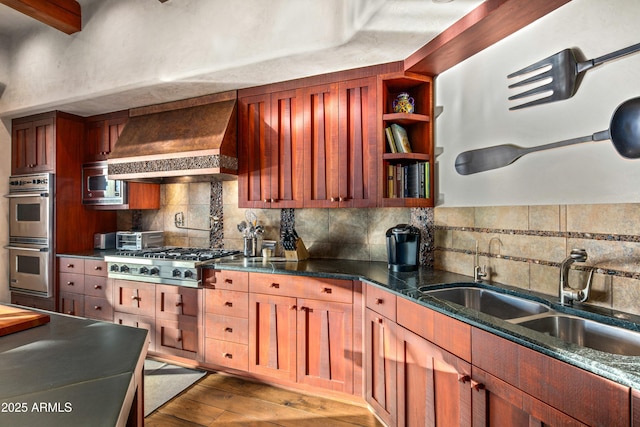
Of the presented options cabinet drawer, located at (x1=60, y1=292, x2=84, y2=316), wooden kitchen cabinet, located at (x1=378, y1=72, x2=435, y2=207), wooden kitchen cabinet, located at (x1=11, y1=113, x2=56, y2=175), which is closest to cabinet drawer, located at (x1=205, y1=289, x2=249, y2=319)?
wooden kitchen cabinet, located at (x1=378, y1=72, x2=435, y2=207)

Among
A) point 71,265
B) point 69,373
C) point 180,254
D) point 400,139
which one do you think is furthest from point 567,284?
point 71,265

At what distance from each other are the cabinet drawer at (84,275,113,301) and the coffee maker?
262 cm

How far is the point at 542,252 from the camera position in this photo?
174cm

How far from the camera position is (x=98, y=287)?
10.5 ft

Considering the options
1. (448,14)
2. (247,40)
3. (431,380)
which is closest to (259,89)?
(247,40)

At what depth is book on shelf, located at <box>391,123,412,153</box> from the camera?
2418mm

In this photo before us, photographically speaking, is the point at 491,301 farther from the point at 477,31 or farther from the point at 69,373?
the point at 69,373

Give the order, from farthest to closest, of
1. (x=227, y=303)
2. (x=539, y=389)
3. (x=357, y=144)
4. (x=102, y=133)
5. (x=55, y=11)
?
1. (x=102, y=133)
2. (x=55, y=11)
3. (x=227, y=303)
4. (x=357, y=144)
5. (x=539, y=389)

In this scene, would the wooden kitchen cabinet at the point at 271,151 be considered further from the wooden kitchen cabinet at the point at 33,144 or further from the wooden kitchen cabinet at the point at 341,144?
the wooden kitchen cabinet at the point at 33,144

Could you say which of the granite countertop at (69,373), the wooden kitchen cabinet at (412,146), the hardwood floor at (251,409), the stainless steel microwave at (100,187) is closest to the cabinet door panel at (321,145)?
the wooden kitchen cabinet at (412,146)

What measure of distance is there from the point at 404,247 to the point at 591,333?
109 cm

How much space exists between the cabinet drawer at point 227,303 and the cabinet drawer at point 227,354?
24cm

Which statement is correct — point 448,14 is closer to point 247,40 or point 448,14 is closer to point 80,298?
point 247,40

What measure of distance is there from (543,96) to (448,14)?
0.67 m
